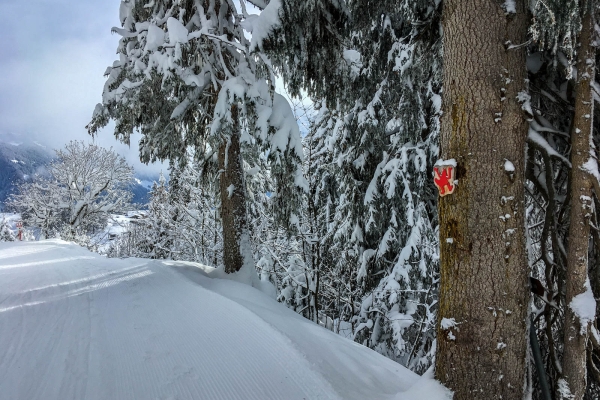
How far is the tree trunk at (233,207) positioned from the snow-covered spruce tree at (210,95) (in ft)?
0.07

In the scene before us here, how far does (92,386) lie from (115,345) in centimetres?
74

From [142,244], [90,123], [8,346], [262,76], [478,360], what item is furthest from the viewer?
[142,244]

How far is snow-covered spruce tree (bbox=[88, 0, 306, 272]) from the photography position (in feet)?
17.6

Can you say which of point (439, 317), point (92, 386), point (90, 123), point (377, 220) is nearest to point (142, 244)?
point (90, 123)

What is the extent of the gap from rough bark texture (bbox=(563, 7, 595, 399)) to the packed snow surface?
0.98m

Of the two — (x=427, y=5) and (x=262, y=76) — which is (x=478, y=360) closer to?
(x=427, y=5)

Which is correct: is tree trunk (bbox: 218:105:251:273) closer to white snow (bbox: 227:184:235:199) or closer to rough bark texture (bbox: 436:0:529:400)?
Result: white snow (bbox: 227:184:235:199)

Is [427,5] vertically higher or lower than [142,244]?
higher

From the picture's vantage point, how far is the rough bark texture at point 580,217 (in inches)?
88.0

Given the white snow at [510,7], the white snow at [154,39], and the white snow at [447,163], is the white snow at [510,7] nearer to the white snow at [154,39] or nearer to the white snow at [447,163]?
the white snow at [447,163]

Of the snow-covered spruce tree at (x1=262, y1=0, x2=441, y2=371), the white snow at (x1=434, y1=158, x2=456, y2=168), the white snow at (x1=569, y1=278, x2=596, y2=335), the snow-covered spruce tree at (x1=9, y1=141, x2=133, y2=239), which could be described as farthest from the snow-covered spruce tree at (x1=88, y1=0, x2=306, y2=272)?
the snow-covered spruce tree at (x1=9, y1=141, x2=133, y2=239)

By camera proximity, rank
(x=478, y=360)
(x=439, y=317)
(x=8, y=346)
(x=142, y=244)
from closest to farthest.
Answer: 1. (x=478, y=360)
2. (x=439, y=317)
3. (x=8, y=346)
4. (x=142, y=244)

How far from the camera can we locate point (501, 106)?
7.16 ft

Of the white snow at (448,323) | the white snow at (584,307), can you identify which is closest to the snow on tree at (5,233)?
the white snow at (448,323)
